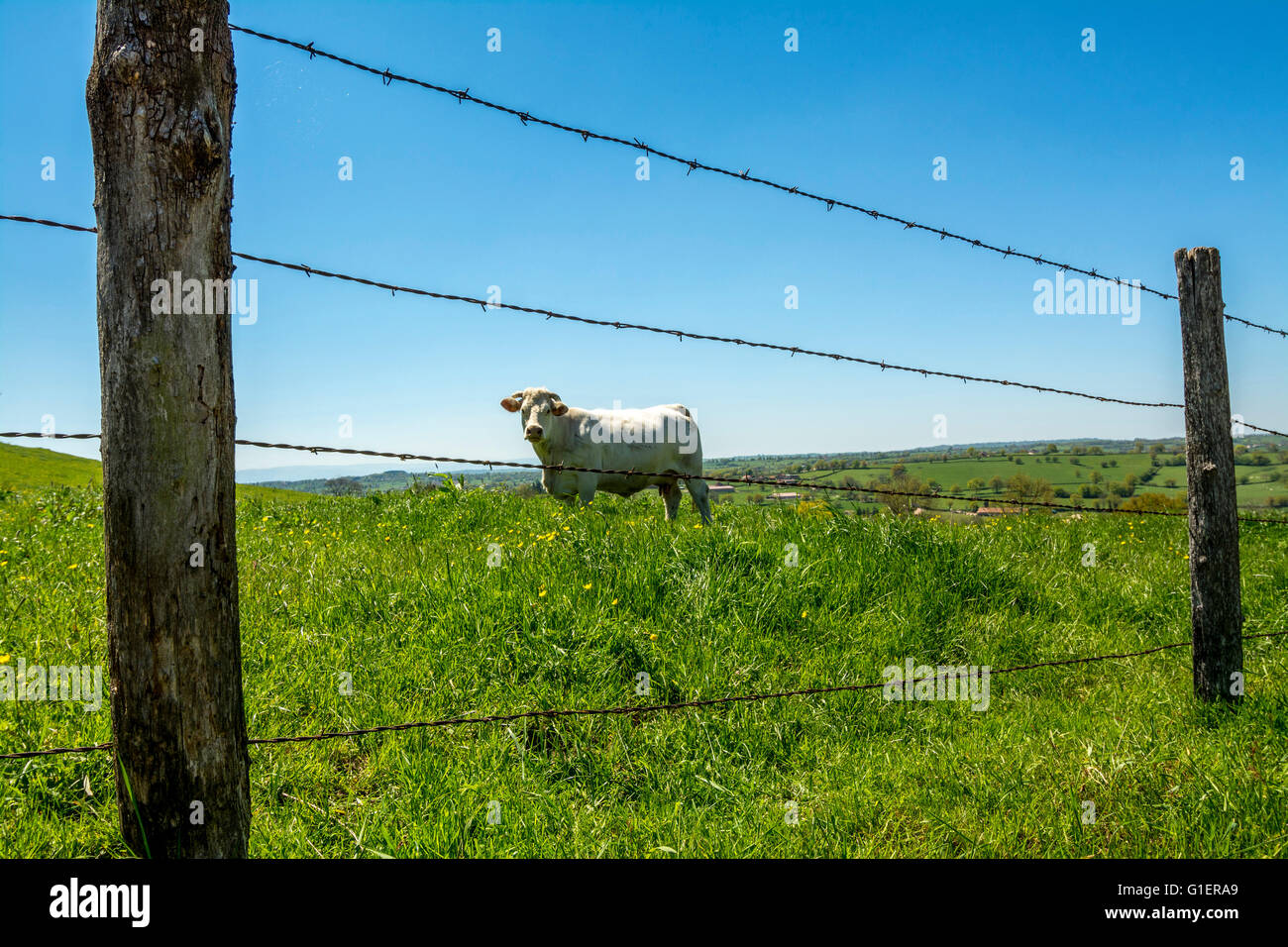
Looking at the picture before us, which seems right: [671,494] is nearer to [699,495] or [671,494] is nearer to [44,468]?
[699,495]

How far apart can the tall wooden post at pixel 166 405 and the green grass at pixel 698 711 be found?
0.74 m

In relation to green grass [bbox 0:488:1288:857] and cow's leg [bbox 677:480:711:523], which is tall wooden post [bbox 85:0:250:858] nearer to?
green grass [bbox 0:488:1288:857]

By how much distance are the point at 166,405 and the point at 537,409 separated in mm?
6976

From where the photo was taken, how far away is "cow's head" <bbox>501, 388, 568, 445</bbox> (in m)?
8.73

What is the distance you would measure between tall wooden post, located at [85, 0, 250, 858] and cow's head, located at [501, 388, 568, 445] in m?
6.63

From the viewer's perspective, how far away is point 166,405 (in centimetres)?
190

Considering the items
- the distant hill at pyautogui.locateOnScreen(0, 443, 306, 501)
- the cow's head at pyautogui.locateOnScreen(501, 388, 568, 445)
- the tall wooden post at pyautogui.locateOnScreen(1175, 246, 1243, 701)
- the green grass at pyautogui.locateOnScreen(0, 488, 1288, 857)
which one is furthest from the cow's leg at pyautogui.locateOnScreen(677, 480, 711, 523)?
the distant hill at pyautogui.locateOnScreen(0, 443, 306, 501)

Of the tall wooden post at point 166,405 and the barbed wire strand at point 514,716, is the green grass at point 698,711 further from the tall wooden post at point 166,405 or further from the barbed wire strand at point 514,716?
the tall wooden post at point 166,405

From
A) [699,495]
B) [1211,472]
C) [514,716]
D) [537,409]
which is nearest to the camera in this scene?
[514,716]

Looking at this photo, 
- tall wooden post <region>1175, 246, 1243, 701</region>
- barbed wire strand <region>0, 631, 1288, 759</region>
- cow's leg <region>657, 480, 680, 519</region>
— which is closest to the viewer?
barbed wire strand <region>0, 631, 1288, 759</region>

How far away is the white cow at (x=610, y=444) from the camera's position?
9.04 metres

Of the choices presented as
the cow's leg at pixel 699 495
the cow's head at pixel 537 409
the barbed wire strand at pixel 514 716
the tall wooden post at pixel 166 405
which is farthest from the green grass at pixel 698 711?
the cow's leg at pixel 699 495

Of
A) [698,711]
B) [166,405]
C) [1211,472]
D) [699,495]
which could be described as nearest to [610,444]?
[699,495]
